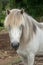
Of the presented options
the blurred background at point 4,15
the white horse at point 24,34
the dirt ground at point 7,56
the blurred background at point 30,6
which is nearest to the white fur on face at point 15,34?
the white horse at point 24,34

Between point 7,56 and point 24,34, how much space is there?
87.6 inches

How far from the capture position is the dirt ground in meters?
5.92

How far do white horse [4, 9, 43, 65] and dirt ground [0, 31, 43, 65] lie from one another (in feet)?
3.69

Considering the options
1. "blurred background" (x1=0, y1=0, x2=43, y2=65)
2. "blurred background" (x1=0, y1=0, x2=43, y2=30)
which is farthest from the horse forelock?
"blurred background" (x1=0, y1=0, x2=43, y2=30)

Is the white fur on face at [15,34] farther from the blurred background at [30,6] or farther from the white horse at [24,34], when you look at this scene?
the blurred background at [30,6]

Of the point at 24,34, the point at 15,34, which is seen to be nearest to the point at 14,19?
the point at 15,34

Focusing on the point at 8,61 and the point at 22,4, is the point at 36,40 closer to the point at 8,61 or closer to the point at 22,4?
the point at 8,61

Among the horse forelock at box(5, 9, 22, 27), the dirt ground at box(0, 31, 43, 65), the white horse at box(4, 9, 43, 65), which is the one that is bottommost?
the dirt ground at box(0, 31, 43, 65)

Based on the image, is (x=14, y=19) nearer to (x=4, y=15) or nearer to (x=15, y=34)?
(x=15, y=34)

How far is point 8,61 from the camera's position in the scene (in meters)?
6.03

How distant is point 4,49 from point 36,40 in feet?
8.17

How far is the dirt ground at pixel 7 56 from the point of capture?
5.92 metres

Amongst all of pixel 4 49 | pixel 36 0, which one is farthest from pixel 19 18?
pixel 36 0

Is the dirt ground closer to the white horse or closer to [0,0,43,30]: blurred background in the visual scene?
the white horse
